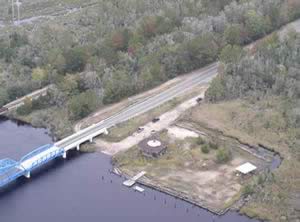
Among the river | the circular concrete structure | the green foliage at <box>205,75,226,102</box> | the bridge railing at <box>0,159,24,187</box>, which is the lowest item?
the river

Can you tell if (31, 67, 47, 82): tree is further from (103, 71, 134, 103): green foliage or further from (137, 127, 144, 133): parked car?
(137, 127, 144, 133): parked car

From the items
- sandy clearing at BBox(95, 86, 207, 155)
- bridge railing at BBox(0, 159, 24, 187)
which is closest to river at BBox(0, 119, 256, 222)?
bridge railing at BBox(0, 159, 24, 187)

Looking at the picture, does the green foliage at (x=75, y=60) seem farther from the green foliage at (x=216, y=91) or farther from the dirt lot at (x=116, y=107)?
the green foliage at (x=216, y=91)

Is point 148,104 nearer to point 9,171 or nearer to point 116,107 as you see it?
point 116,107

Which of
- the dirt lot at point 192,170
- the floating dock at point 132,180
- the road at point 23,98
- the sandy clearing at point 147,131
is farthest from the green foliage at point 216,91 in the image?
the road at point 23,98

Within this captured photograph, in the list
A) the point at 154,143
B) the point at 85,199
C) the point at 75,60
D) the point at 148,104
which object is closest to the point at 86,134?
the point at 154,143

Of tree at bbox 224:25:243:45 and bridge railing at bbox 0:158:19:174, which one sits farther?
tree at bbox 224:25:243:45
